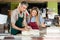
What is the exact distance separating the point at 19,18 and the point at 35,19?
13 cm

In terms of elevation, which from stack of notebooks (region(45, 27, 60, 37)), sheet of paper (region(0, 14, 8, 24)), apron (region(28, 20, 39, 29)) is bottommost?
stack of notebooks (region(45, 27, 60, 37))

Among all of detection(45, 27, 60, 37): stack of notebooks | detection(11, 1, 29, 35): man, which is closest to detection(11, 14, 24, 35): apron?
detection(11, 1, 29, 35): man

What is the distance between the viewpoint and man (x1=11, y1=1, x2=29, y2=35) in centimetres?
109

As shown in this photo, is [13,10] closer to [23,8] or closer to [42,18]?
[23,8]

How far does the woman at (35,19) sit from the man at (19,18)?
1.9 inches

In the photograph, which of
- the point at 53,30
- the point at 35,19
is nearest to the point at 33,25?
the point at 35,19

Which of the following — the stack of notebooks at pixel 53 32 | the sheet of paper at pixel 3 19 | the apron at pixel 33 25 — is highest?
the sheet of paper at pixel 3 19

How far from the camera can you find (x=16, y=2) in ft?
3.60

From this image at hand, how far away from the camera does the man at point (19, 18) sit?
3.59 feet

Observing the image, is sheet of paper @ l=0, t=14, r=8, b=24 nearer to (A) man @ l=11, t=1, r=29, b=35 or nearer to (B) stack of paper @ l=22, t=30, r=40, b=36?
(A) man @ l=11, t=1, r=29, b=35

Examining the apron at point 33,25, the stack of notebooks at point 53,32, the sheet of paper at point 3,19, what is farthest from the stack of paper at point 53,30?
the sheet of paper at point 3,19

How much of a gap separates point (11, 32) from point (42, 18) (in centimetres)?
27

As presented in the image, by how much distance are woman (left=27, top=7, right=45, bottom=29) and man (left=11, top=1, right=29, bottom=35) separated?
0.16ft

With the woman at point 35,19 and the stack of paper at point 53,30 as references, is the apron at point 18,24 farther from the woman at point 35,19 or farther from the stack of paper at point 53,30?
the stack of paper at point 53,30
